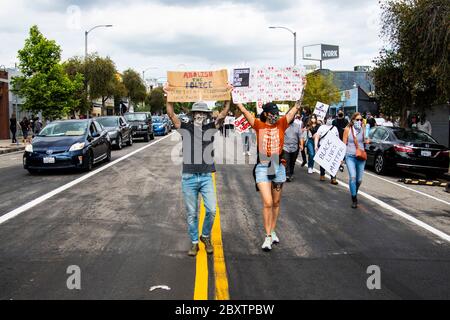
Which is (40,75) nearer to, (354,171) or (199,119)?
(354,171)

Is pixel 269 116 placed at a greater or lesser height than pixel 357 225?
greater

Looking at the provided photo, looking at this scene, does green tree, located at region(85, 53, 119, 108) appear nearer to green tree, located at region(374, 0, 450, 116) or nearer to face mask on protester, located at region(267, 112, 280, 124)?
green tree, located at region(374, 0, 450, 116)

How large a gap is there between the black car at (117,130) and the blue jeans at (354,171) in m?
14.9

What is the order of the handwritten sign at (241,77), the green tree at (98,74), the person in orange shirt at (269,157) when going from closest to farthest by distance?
the person in orange shirt at (269,157) < the handwritten sign at (241,77) < the green tree at (98,74)

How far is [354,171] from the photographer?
29.8 feet

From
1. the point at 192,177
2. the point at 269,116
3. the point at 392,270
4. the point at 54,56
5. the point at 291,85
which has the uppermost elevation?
the point at 54,56

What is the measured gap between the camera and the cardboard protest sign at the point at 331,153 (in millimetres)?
9766

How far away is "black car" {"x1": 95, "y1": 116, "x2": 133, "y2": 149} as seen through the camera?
2234 cm

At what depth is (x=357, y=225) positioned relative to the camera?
759 cm

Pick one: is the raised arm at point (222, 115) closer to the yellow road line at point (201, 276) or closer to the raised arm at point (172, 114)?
the raised arm at point (172, 114)

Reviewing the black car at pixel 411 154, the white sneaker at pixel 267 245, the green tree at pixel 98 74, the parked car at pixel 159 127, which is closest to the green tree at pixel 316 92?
the parked car at pixel 159 127
